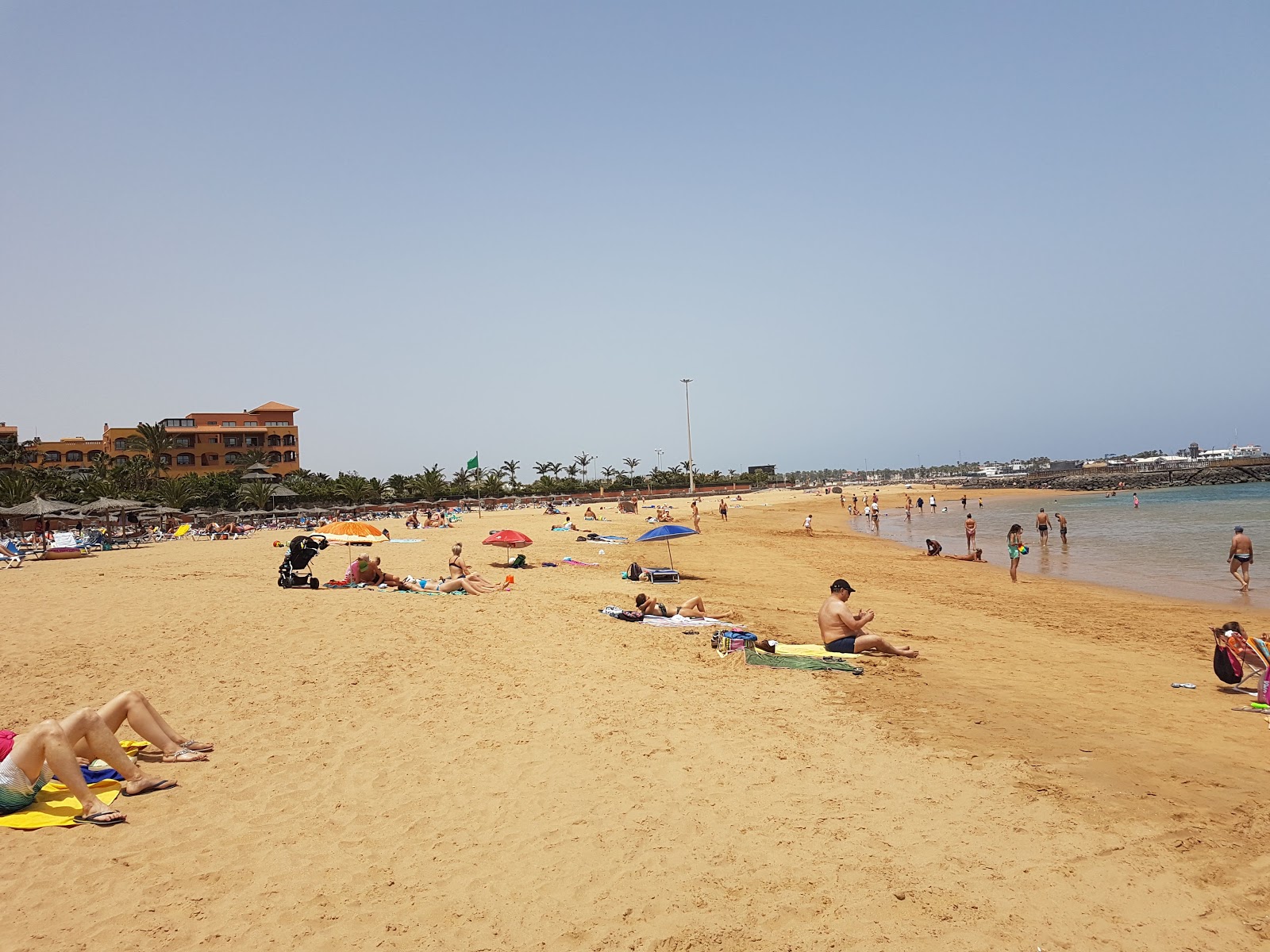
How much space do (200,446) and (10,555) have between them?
5408 cm

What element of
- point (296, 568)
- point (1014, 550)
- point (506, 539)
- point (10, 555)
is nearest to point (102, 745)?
point (296, 568)

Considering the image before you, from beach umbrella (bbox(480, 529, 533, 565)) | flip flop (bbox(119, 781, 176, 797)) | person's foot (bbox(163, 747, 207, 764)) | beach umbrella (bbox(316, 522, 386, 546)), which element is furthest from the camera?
beach umbrella (bbox(316, 522, 386, 546))

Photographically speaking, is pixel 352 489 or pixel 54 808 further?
pixel 352 489

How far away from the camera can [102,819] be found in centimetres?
456

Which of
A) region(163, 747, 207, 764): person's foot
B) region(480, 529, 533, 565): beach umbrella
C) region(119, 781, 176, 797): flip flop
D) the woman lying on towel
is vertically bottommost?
the woman lying on towel

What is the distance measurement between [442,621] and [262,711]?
3993 mm

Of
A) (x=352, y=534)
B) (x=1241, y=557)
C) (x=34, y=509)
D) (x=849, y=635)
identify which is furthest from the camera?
(x=34, y=509)

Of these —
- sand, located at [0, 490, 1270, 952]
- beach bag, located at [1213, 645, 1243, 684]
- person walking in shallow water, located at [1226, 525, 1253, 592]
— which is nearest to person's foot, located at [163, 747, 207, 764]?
sand, located at [0, 490, 1270, 952]

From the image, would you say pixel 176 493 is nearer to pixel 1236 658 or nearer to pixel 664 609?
pixel 664 609

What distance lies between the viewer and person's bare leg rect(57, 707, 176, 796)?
4.88m

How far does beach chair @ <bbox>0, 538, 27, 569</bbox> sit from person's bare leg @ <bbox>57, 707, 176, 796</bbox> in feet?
64.4

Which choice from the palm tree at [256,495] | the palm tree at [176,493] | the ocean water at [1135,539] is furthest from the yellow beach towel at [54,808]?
the palm tree at [256,495]

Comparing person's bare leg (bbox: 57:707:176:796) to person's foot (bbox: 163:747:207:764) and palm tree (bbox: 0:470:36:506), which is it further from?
palm tree (bbox: 0:470:36:506)

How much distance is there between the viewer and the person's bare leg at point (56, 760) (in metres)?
4.60
